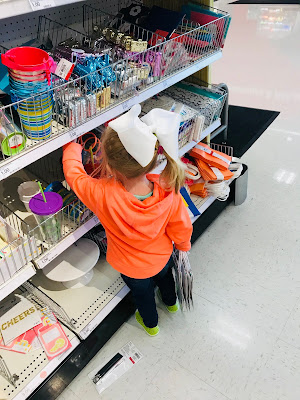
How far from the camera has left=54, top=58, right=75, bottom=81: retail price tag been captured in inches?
50.0

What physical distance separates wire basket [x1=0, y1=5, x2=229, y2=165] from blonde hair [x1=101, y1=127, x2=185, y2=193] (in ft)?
0.59

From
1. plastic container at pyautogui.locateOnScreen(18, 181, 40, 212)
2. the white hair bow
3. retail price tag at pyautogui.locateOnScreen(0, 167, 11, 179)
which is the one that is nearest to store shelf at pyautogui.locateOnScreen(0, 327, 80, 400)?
plastic container at pyautogui.locateOnScreen(18, 181, 40, 212)

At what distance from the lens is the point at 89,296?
175cm

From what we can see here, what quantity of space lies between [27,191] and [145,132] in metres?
0.71

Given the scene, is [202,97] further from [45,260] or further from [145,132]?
[45,260]

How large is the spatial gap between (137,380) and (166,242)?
644 millimetres

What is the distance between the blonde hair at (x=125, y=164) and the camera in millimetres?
1195

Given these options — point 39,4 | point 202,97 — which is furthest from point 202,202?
point 39,4

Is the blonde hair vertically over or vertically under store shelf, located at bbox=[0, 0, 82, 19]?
under

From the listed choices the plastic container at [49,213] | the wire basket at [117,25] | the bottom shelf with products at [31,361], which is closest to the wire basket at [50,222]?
the plastic container at [49,213]

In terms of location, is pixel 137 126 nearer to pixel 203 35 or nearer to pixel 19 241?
pixel 19 241

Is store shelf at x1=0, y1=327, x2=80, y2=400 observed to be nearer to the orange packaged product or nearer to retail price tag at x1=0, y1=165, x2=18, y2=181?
retail price tag at x1=0, y1=165, x2=18, y2=181

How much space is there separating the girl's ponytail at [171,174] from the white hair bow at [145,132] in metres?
0.05

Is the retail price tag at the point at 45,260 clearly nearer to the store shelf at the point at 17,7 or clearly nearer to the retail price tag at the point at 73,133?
the retail price tag at the point at 73,133
